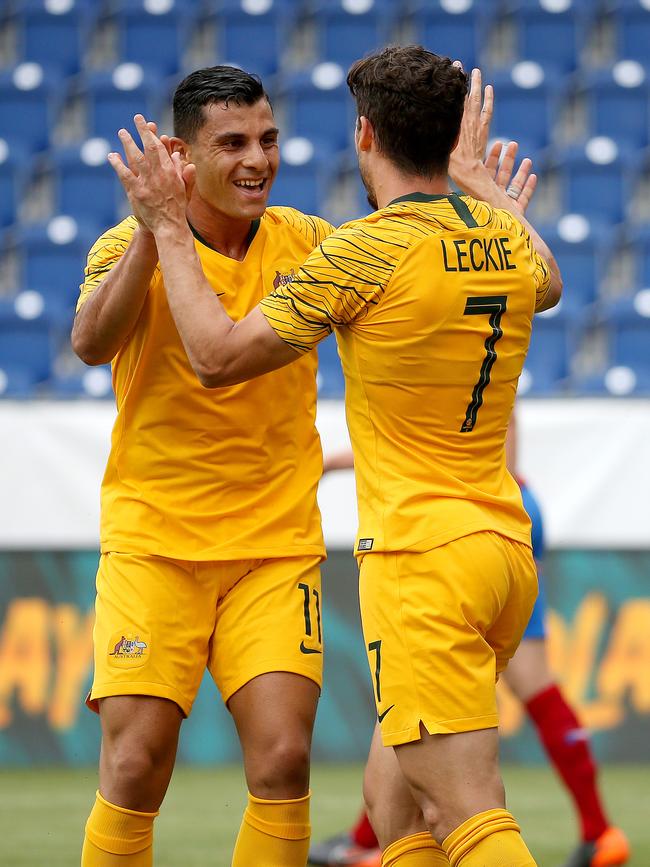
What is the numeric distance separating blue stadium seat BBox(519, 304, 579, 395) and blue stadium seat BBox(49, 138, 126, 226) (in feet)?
10.4

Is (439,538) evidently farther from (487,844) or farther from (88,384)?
(88,384)

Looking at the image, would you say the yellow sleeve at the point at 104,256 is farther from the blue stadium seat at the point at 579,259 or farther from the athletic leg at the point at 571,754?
the blue stadium seat at the point at 579,259

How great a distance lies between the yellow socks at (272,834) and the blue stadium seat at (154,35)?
821cm

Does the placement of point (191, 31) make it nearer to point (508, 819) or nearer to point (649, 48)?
point (649, 48)

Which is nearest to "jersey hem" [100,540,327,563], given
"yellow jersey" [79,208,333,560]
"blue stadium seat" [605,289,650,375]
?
"yellow jersey" [79,208,333,560]

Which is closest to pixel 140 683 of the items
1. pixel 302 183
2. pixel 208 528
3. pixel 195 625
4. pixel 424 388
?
pixel 195 625

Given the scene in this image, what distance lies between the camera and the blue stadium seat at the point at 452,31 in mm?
10289

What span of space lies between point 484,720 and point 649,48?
29.2ft

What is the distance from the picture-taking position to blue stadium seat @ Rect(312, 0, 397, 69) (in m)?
10.4

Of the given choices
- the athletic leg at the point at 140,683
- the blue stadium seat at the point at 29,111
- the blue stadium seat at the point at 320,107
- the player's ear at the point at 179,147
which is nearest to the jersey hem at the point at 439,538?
the athletic leg at the point at 140,683

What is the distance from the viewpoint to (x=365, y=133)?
9.53 ft

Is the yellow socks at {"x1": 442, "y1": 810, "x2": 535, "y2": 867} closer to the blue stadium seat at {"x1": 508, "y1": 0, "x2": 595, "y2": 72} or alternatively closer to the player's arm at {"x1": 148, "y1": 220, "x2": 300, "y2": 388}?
the player's arm at {"x1": 148, "y1": 220, "x2": 300, "y2": 388}

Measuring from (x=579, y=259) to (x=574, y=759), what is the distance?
17.0 feet

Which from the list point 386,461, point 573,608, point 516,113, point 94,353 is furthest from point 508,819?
point 516,113
